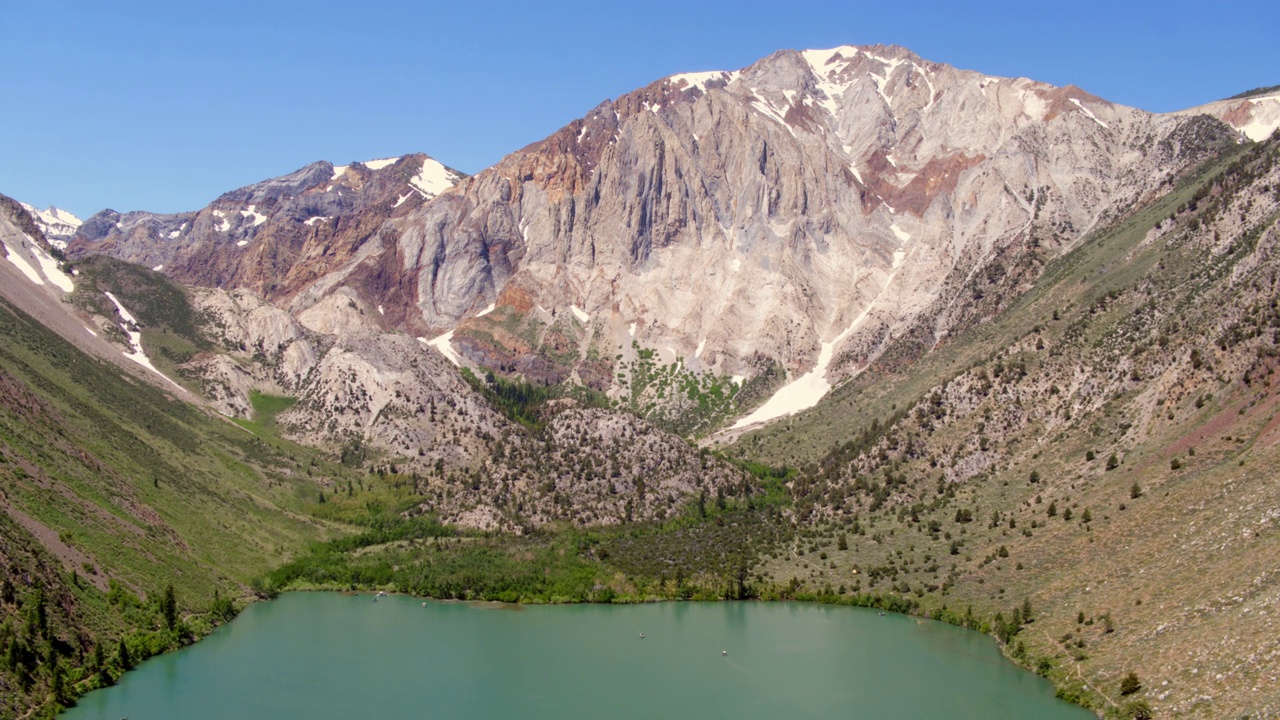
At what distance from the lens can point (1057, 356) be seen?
390 feet

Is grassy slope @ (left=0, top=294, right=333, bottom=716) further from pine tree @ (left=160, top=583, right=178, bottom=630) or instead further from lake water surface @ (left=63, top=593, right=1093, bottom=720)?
lake water surface @ (left=63, top=593, right=1093, bottom=720)

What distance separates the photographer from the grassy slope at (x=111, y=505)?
71.1 meters

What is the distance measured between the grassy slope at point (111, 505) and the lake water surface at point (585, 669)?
183 inches

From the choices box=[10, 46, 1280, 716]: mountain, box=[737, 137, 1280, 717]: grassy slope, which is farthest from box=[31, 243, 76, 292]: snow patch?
box=[737, 137, 1280, 717]: grassy slope

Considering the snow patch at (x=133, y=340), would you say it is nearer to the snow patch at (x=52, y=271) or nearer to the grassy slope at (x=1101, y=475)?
the snow patch at (x=52, y=271)

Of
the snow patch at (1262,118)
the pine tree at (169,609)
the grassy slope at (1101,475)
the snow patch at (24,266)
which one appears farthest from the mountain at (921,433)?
the pine tree at (169,609)

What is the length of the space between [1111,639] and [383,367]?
120 metres

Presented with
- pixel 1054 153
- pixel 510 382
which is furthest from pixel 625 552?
pixel 1054 153

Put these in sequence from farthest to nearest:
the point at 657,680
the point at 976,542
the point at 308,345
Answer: the point at 308,345 → the point at 976,542 → the point at 657,680

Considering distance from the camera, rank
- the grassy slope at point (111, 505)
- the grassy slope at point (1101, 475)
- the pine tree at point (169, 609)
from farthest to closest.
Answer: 1. the pine tree at point (169, 609)
2. the grassy slope at point (111, 505)
3. the grassy slope at point (1101, 475)

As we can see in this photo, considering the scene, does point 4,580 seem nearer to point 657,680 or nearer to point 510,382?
point 657,680

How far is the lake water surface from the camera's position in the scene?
68812 millimetres

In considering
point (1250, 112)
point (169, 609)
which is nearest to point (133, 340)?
point (169, 609)

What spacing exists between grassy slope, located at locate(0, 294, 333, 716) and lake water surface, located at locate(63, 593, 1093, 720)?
465 cm
